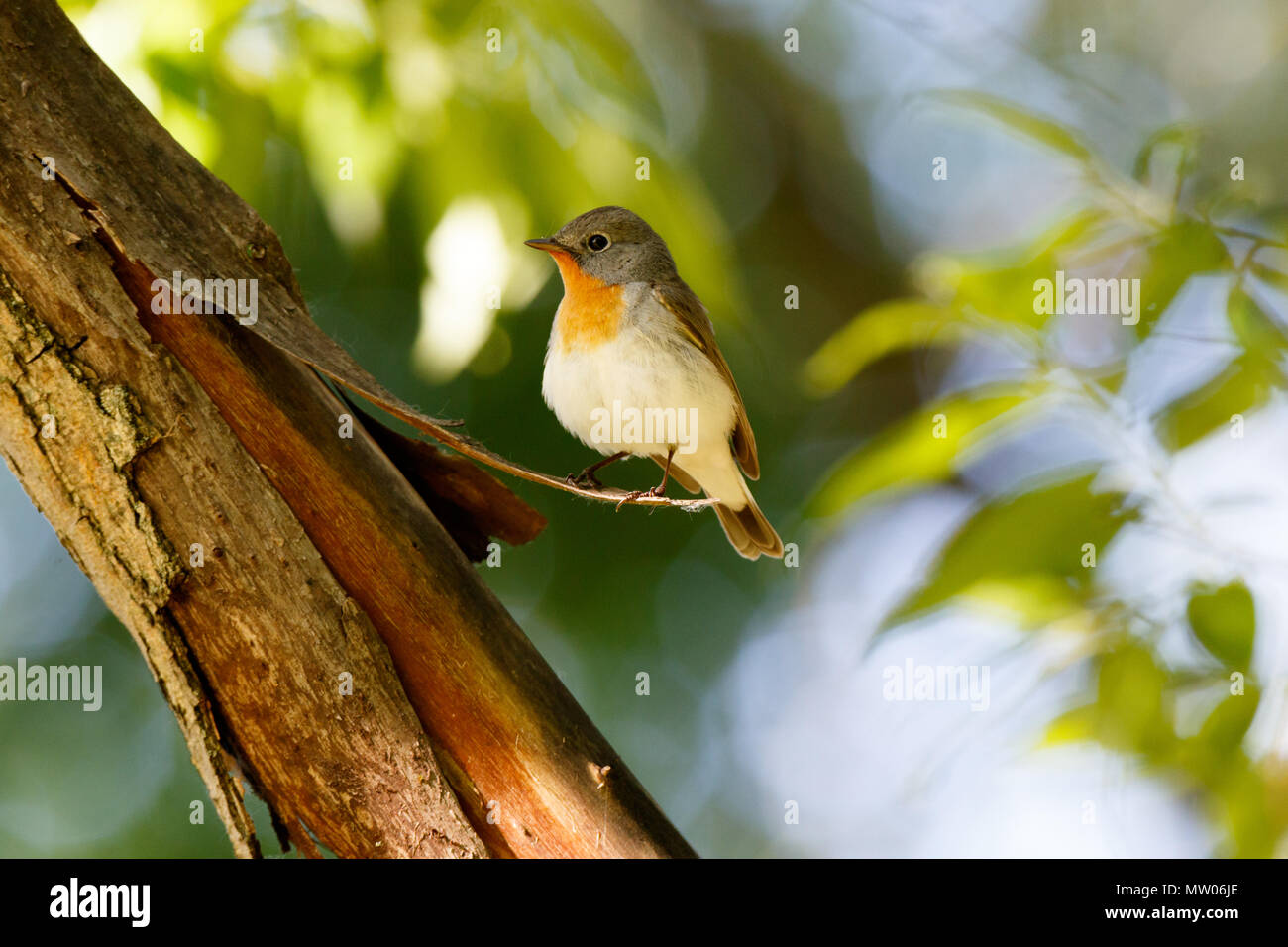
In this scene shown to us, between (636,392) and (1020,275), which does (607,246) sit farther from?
(1020,275)

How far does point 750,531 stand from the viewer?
10.3ft

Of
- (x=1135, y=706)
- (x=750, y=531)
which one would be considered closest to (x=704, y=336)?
(x=750, y=531)

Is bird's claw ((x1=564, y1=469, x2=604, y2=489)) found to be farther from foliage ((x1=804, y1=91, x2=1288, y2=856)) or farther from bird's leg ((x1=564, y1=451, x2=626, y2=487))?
foliage ((x1=804, y1=91, x2=1288, y2=856))

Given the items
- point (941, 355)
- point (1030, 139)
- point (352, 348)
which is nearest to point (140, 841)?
point (352, 348)

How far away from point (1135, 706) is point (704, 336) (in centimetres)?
155

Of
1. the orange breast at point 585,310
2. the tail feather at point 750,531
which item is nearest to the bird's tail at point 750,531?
the tail feather at point 750,531

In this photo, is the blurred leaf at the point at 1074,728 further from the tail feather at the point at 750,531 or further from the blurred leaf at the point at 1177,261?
the tail feather at the point at 750,531

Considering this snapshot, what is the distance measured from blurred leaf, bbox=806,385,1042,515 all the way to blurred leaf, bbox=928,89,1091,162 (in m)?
0.42

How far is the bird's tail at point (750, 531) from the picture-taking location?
122 inches

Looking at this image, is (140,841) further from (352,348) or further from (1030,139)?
(1030,139)

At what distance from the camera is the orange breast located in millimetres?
2754

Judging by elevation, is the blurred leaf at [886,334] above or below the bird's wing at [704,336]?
below

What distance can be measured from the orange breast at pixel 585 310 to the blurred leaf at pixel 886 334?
2.89 feet

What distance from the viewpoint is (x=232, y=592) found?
5.34ft
